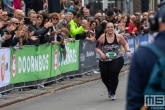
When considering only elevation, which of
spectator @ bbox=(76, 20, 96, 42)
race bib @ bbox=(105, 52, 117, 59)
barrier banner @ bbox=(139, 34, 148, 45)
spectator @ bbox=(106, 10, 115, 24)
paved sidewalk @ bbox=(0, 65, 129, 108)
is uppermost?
spectator @ bbox=(106, 10, 115, 24)

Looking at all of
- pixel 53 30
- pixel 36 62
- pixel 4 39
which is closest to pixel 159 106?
pixel 4 39

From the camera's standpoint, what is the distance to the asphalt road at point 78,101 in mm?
11766

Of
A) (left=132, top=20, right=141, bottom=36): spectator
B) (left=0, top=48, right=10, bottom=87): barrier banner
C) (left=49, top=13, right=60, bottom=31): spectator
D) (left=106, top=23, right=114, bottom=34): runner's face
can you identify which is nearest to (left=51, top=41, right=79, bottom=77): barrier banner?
(left=49, top=13, right=60, bottom=31): spectator

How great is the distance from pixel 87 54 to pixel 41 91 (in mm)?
4330

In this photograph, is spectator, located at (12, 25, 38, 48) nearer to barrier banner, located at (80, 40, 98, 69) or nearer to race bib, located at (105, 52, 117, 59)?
race bib, located at (105, 52, 117, 59)

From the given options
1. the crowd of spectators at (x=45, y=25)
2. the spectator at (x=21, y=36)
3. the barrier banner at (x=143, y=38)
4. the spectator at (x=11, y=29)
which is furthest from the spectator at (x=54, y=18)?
the barrier banner at (x=143, y=38)

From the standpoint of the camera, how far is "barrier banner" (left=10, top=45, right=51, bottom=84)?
13582 mm

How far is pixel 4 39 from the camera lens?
13.0 m

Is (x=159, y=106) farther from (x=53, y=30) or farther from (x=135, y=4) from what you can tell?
(x=135, y=4)

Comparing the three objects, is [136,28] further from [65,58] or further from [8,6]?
[65,58]

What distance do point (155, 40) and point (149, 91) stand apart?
13.7 inches

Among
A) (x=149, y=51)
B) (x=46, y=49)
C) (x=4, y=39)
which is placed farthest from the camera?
(x=46, y=49)

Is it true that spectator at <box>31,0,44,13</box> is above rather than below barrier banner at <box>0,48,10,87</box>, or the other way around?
above

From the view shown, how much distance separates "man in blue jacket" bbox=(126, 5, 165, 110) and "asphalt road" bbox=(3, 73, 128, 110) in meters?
7.48
